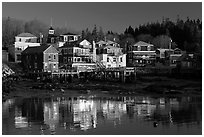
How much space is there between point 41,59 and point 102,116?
3191 cm

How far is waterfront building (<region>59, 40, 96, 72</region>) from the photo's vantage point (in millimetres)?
58062

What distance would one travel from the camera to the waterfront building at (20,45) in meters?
60.1

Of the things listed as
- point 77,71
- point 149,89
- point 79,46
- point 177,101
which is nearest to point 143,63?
point 79,46

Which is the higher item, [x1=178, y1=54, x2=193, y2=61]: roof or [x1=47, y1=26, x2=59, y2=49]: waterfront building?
[x1=47, y1=26, x2=59, y2=49]: waterfront building

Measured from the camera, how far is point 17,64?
58.0 metres

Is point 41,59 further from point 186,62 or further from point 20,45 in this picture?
point 186,62

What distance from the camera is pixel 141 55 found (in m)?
68.2

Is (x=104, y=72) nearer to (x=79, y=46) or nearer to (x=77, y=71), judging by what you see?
(x=77, y=71)

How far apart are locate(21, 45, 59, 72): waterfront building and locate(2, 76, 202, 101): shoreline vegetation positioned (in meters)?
7.53

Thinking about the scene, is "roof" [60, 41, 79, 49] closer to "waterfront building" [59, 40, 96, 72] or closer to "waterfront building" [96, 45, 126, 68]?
"waterfront building" [59, 40, 96, 72]

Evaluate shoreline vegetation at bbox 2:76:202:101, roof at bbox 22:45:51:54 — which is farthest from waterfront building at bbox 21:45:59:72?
shoreline vegetation at bbox 2:76:202:101

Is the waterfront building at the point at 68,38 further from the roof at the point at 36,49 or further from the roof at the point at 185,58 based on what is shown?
the roof at the point at 185,58

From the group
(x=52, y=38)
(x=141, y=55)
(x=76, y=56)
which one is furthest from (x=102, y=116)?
(x=52, y=38)

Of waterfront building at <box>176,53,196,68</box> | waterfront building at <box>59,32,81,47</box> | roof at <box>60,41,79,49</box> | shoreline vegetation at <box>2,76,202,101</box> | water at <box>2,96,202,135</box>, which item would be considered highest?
waterfront building at <box>59,32,81,47</box>
